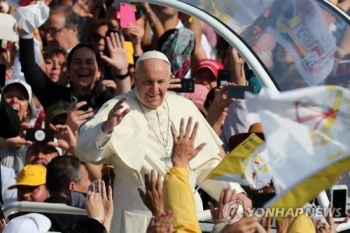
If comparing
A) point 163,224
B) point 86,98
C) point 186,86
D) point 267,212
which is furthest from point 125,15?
point 163,224

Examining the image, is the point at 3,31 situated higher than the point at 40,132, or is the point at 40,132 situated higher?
the point at 3,31

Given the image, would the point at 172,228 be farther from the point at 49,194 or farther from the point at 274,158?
the point at 49,194

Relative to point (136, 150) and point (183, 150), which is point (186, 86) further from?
point (183, 150)

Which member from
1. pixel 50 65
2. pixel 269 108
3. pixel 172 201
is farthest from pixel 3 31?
pixel 269 108

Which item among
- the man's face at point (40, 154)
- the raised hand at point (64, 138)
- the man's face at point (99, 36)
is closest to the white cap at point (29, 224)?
the raised hand at point (64, 138)

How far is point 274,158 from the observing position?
4.74 meters

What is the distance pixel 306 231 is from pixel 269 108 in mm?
1579

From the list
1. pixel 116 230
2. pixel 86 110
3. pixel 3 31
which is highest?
pixel 3 31

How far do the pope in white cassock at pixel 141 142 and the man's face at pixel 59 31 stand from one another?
3.18 metres

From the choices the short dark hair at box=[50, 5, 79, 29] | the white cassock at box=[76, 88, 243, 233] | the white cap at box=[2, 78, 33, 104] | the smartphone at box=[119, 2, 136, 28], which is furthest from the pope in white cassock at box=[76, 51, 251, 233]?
the short dark hair at box=[50, 5, 79, 29]

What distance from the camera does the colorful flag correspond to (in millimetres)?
6594

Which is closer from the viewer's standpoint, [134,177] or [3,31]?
[134,177]

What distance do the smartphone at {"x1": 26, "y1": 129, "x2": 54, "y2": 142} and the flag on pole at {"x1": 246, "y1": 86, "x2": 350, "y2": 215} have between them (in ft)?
14.7

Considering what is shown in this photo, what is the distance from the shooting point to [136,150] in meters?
7.73
